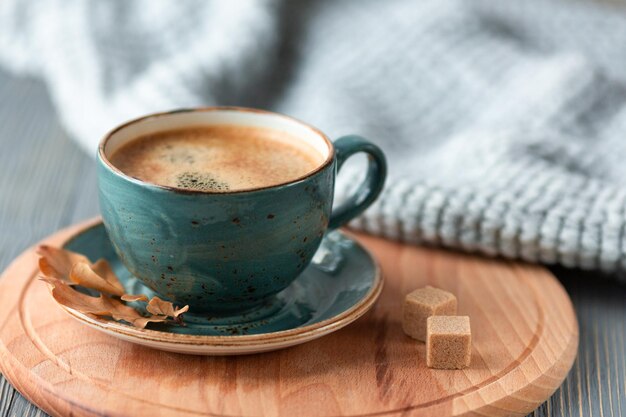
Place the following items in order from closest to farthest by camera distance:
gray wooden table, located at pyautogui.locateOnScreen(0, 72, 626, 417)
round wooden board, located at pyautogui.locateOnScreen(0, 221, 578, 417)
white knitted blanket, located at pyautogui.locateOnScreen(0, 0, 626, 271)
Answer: round wooden board, located at pyautogui.locateOnScreen(0, 221, 578, 417), gray wooden table, located at pyautogui.locateOnScreen(0, 72, 626, 417), white knitted blanket, located at pyautogui.locateOnScreen(0, 0, 626, 271)

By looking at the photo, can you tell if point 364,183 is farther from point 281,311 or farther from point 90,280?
point 90,280

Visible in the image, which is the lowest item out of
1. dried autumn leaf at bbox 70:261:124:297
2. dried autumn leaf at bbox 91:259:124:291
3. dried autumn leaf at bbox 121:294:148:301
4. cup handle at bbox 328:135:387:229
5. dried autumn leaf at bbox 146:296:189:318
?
dried autumn leaf at bbox 91:259:124:291

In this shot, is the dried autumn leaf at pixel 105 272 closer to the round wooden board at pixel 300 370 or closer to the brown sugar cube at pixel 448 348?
the round wooden board at pixel 300 370

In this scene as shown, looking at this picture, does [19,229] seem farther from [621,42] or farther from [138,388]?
[621,42]

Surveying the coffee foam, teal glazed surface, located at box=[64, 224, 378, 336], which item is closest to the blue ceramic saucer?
teal glazed surface, located at box=[64, 224, 378, 336]

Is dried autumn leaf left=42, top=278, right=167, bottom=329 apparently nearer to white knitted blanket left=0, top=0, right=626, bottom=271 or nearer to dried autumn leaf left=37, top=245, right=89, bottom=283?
dried autumn leaf left=37, top=245, right=89, bottom=283

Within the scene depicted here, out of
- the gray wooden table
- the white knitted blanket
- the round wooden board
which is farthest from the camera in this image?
the white knitted blanket

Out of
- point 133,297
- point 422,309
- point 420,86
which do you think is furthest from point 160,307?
point 420,86
